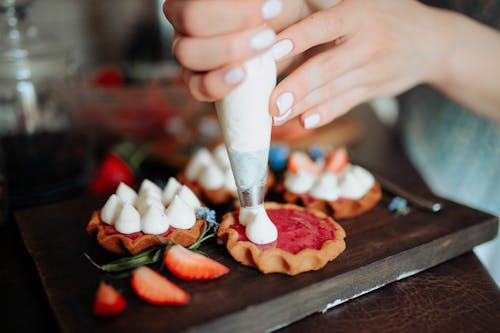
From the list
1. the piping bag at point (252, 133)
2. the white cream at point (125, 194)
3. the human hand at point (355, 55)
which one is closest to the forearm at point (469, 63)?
the human hand at point (355, 55)

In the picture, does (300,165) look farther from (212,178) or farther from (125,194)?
(125,194)

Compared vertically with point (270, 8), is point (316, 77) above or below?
below

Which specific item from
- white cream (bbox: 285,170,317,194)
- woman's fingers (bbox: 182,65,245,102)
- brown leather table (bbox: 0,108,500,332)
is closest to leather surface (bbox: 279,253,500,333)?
brown leather table (bbox: 0,108,500,332)

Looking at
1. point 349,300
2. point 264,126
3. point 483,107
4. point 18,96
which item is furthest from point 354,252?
point 18,96

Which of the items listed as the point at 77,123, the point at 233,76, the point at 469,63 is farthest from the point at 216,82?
the point at 77,123

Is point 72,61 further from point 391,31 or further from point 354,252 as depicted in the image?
point 354,252

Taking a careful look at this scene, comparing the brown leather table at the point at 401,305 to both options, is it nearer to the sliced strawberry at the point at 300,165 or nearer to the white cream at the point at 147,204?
the white cream at the point at 147,204
